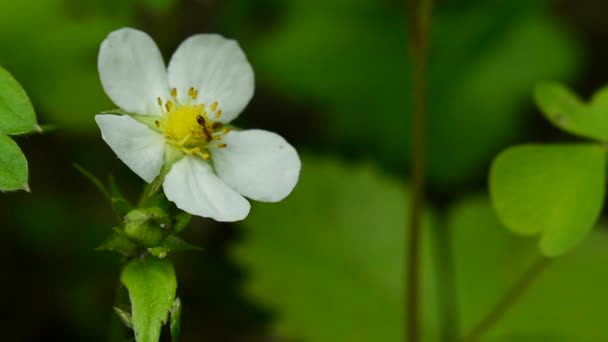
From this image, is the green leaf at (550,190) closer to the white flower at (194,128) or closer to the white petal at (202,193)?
the white flower at (194,128)

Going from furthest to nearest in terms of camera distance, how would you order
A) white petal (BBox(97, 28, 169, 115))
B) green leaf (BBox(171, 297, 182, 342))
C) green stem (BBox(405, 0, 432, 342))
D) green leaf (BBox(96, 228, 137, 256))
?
green stem (BBox(405, 0, 432, 342)) → white petal (BBox(97, 28, 169, 115)) → green leaf (BBox(96, 228, 137, 256)) → green leaf (BBox(171, 297, 182, 342))

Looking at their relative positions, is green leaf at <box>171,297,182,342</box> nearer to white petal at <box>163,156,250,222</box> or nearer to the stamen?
white petal at <box>163,156,250,222</box>

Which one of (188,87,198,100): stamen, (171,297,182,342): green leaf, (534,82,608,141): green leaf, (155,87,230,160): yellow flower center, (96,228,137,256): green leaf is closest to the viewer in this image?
(171,297,182,342): green leaf

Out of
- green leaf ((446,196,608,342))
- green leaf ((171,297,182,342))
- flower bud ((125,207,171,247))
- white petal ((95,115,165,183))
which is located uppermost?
white petal ((95,115,165,183))

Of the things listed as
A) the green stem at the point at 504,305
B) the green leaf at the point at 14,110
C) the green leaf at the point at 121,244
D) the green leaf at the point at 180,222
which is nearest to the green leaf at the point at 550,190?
the green stem at the point at 504,305

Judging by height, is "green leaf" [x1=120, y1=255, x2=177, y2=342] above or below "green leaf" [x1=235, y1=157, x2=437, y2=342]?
above

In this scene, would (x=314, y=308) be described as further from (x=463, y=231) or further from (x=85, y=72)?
(x=85, y=72)

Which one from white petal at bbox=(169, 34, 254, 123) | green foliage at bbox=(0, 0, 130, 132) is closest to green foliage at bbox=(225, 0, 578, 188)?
green foliage at bbox=(0, 0, 130, 132)

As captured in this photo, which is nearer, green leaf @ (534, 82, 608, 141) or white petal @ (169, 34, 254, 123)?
white petal @ (169, 34, 254, 123)
